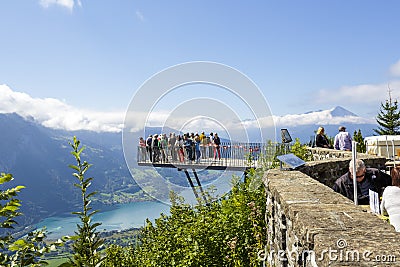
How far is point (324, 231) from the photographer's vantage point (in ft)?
7.06

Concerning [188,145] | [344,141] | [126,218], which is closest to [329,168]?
[344,141]

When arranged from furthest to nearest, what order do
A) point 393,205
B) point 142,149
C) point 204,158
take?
point 142,149 < point 204,158 < point 393,205

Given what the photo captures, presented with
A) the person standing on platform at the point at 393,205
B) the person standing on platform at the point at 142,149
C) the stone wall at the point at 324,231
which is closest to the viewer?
the stone wall at the point at 324,231

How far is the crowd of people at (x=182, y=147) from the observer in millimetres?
21000

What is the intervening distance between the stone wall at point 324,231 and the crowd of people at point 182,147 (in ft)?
54.4

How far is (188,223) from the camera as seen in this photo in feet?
21.7

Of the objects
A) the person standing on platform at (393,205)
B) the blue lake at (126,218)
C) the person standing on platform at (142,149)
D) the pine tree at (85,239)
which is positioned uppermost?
the person standing on platform at (142,149)

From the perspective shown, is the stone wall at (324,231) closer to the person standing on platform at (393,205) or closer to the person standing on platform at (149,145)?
the person standing on platform at (393,205)

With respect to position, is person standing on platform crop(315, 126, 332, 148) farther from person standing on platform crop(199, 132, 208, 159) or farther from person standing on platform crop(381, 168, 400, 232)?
person standing on platform crop(381, 168, 400, 232)

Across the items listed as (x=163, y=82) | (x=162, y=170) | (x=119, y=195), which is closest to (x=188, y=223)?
(x=163, y=82)

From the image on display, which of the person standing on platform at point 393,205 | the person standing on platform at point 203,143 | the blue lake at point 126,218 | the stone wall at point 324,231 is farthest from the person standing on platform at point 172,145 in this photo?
the person standing on platform at point 393,205

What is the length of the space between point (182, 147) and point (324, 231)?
19054 mm

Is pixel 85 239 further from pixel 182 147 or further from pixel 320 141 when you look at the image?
pixel 182 147

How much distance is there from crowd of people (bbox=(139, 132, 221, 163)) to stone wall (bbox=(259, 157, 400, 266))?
54.4 ft
